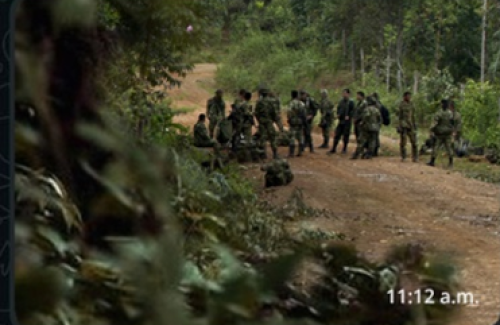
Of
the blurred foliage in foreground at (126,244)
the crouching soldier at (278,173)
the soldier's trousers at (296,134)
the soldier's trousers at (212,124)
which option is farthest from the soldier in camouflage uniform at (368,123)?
the blurred foliage in foreground at (126,244)

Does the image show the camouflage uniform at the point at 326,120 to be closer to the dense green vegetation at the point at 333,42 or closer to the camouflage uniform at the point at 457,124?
the dense green vegetation at the point at 333,42

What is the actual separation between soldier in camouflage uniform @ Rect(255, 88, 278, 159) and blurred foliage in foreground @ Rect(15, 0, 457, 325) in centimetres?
59

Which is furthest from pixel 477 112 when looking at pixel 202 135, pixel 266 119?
pixel 202 135

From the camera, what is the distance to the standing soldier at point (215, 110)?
2303 millimetres

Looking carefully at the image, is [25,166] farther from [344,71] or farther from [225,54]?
[344,71]

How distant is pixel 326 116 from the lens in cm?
365

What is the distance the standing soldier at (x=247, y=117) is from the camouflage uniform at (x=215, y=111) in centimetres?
7

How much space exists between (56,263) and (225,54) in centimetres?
69

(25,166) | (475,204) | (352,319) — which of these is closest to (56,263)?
(25,166)

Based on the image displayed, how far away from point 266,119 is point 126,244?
1.54 meters

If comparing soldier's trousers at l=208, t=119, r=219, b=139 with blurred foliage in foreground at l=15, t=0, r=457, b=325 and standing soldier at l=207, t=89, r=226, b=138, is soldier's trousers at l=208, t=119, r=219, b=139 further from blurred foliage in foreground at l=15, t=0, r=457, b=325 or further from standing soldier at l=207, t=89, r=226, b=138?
blurred foliage in foreground at l=15, t=0, r=457, b=325

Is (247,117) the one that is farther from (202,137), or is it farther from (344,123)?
(344,123)

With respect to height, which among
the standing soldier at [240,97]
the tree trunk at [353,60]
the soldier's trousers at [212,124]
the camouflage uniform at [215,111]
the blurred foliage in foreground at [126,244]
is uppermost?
the tree trunk at [353,60]

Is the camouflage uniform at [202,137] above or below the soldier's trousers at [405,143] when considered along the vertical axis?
Result: above
